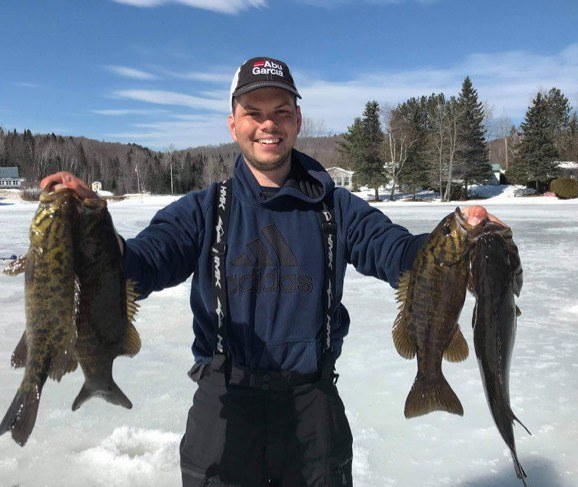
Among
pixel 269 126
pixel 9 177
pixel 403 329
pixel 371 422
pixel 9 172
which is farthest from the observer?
pixel 9 172

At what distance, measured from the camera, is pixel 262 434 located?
2.58 metres

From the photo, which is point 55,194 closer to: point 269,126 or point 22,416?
point 22,416

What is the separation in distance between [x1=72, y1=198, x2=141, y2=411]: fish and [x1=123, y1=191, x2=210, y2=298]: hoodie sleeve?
0.79 ft

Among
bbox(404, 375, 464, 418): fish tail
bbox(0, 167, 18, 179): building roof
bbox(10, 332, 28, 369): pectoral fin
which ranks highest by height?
bbox(0, 167, 18, 179): building roof

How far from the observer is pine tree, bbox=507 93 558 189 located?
47.4 m

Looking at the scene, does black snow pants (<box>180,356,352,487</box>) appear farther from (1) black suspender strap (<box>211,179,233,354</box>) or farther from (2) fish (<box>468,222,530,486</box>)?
(2) fish (<box>468,222,530,486</box>)

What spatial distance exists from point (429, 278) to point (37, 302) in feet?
5.04

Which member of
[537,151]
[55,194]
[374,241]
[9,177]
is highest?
[537,151]

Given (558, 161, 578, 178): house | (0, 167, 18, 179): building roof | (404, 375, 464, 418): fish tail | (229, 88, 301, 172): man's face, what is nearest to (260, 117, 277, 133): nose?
(229, 88, 301, 172): man's face

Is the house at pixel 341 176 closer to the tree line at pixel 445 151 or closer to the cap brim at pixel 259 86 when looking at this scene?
the tree line at pixel 445 151

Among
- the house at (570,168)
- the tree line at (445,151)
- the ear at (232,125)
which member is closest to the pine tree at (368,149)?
the tree line at (445,151)

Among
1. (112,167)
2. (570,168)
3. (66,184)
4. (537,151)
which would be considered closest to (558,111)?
(570,168)

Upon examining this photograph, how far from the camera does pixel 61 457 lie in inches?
150

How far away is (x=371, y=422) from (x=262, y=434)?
2.11m
